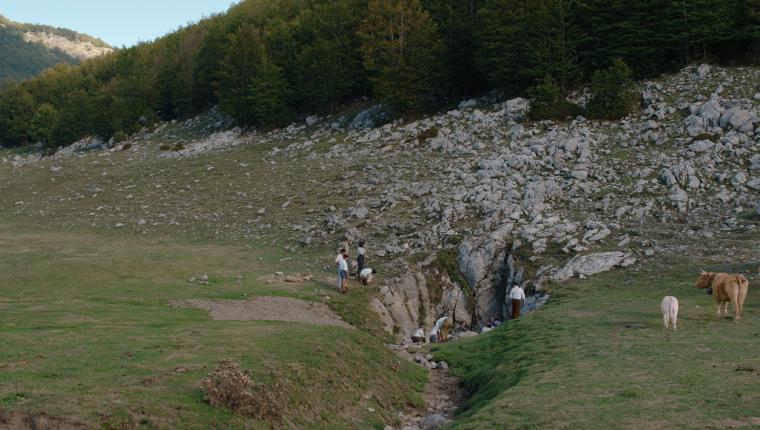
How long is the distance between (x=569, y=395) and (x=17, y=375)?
13.2m

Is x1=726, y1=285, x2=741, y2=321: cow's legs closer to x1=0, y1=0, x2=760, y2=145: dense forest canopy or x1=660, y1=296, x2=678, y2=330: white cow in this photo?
x1=660, y1=296, x2=678, y2=330: white cow

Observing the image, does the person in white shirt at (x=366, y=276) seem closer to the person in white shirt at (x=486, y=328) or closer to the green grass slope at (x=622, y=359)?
the person in white shirt at (x=486, y=328)

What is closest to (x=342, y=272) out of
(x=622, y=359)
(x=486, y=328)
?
(x=486, y=328)

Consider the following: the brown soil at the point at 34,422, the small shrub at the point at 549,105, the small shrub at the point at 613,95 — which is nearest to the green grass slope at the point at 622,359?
the brown soil at the point at 34,422

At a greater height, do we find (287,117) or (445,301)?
(287,117)

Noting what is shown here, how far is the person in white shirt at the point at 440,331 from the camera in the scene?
28.8 meters

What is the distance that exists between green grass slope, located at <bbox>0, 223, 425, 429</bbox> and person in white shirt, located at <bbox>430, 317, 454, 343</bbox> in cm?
339

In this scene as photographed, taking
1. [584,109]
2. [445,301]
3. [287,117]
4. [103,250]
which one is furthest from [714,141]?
[287,117]

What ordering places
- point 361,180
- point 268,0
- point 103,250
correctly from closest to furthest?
point 103,250 < point 361,180 < point 268,0

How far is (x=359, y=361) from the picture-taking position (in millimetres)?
20266

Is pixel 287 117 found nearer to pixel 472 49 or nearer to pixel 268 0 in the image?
pixel 472 49

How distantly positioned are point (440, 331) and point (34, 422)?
748 inches

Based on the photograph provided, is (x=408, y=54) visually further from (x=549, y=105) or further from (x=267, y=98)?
(x=267, y=98)

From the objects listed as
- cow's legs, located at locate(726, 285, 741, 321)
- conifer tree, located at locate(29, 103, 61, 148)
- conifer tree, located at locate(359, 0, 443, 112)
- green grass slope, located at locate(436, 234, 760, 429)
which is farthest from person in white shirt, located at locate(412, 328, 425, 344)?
conifer tree, located at locate(29, 103, 61, 148)
